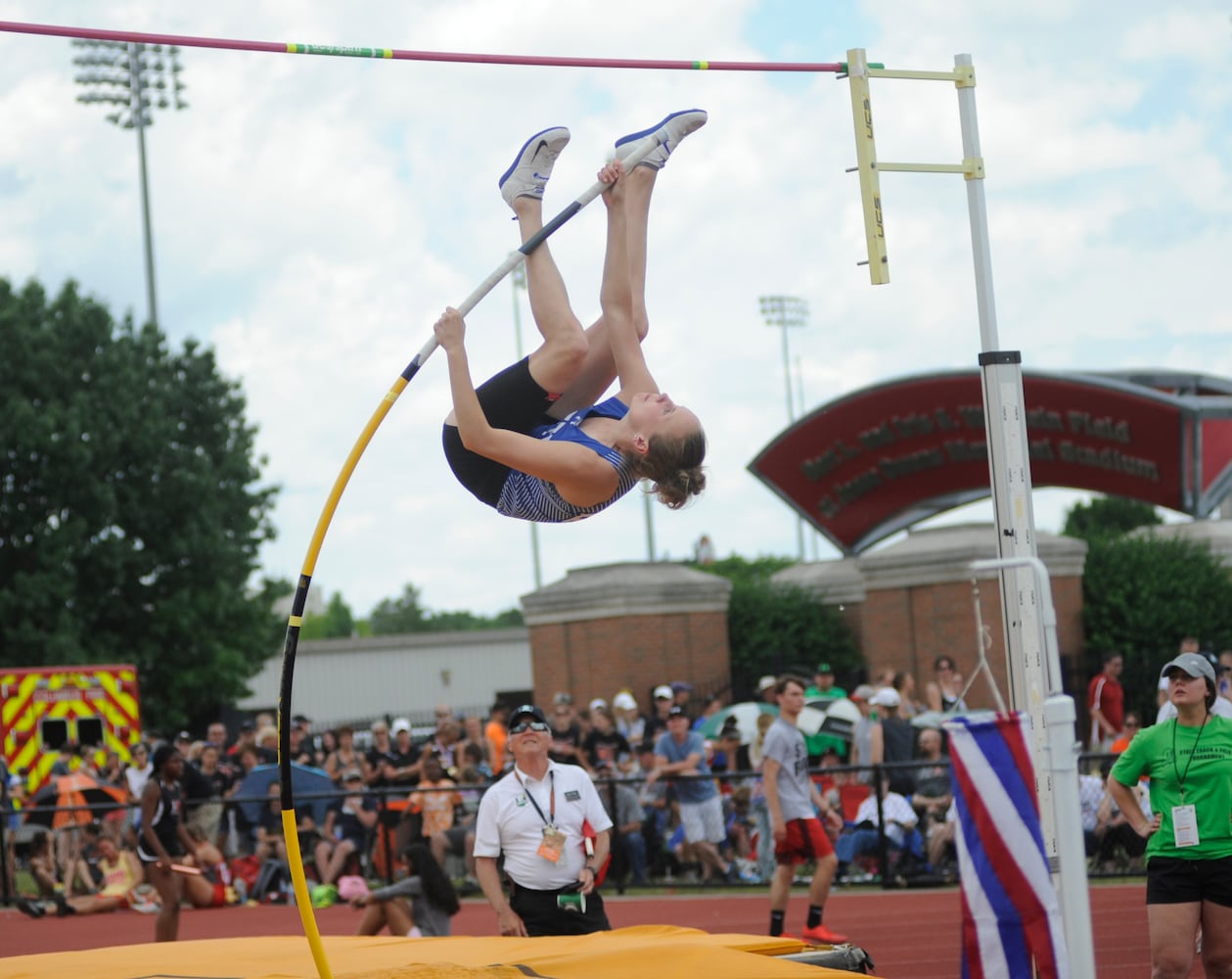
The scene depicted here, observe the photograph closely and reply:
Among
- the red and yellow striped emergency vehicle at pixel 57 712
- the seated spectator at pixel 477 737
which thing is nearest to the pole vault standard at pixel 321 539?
the seated spectator at pixel 477 737

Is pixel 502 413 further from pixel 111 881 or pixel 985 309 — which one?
pixel 111 881

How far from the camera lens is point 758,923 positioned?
10.8 m

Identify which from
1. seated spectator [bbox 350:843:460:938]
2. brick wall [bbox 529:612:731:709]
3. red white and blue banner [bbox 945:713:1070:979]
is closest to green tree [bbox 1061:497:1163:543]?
brick wall [bbox 529:612:731:709]

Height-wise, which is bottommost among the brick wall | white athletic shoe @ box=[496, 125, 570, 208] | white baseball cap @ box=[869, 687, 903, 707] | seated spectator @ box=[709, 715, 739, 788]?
seated spectator @ box=[709, 715, 739, 788]

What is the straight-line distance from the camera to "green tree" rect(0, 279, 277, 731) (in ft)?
79.0

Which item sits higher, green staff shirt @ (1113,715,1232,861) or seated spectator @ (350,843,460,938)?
green staff shirt @ (1113,715,1232,861)

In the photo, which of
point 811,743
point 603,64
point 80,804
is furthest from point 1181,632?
point 603,64

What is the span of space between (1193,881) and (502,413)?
3.18 metres

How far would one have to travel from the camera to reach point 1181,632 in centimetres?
1905

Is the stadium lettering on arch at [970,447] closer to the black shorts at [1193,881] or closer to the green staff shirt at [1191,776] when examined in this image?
the green staff shirt at [1191,776]

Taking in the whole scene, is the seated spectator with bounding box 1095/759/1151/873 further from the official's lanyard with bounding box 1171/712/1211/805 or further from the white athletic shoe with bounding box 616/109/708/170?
the white athletic shoe with bounding box 616/109/708/170

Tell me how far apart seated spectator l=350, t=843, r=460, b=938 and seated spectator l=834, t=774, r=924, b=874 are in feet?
13.4

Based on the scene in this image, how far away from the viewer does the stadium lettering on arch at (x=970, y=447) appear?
17.2 meters

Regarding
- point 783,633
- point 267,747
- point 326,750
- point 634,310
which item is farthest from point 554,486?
point 783,633
